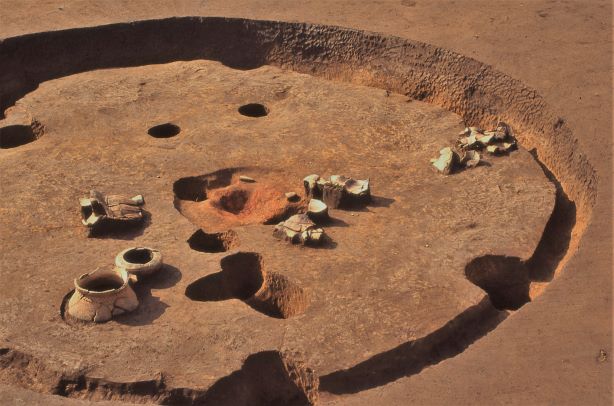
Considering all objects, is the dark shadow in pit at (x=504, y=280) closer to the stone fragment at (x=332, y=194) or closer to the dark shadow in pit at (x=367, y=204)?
the dark shadow in pit at (x=367, y=204)

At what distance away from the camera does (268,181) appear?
7.63 m

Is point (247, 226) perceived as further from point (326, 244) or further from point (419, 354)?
point (419, 354)

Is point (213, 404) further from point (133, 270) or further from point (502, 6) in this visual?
point (502, 6)

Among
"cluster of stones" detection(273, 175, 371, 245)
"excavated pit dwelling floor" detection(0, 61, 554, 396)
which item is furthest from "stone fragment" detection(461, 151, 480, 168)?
"cluster of stones" detection(273, 175, 371, 245)

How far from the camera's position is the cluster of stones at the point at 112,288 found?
6.02 meters

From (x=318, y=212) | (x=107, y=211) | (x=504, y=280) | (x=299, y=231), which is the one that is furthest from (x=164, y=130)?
(x=504, y=280)

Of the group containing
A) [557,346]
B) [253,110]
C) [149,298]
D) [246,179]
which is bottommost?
[253,110]

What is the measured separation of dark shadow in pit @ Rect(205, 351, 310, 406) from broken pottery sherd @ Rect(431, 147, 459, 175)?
2.41 meters

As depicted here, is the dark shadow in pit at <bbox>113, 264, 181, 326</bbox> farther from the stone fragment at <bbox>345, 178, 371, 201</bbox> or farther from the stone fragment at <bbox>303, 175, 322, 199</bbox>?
the stone fragment at <bbox>345, 178, 371, 201</bbox>

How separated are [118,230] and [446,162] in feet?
7.98

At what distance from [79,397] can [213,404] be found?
0.74m

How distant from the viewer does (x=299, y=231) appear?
675 cm

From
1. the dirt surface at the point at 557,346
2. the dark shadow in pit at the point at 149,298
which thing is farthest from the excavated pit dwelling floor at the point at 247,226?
the dirt surface at the point at 557,346

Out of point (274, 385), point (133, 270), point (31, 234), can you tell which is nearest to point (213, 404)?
point (274, 385)
